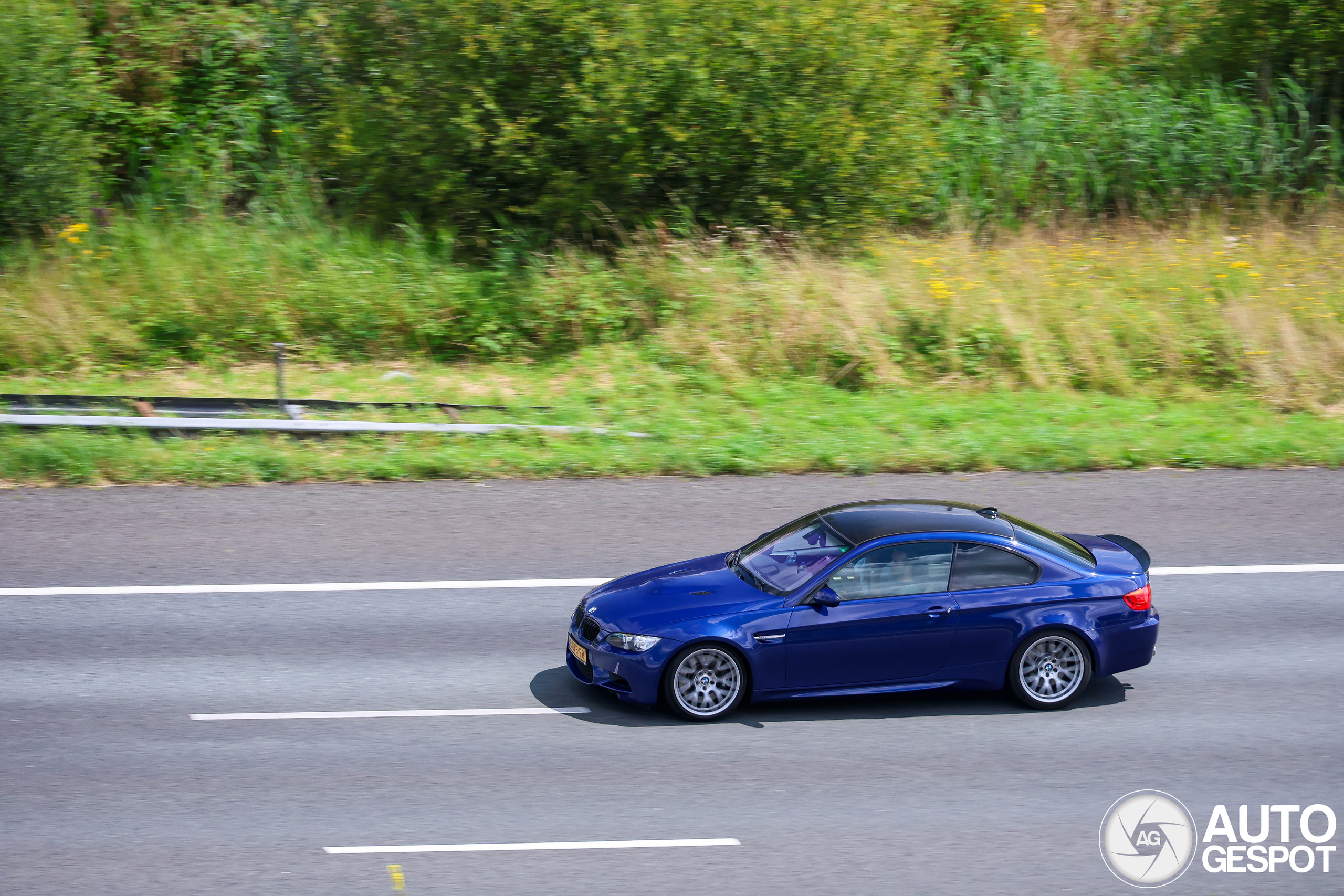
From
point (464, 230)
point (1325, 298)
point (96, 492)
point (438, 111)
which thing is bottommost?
point (96, 492)

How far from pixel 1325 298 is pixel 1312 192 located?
13.4 ft

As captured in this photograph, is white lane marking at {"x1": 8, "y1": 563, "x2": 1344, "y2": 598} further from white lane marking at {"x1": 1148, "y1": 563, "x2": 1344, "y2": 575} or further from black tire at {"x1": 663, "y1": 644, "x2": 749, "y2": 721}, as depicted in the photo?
black tire at {"x1": 663, "y1": 644, "x2": 749, "y2": 721}

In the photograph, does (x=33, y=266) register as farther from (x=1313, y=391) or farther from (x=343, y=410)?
(x=1313, y=391)

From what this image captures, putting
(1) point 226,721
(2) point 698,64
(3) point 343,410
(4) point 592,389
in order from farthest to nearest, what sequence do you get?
(2) point 698,64, (4) point 592,389, (3) point 343,410, (1) point 226,721

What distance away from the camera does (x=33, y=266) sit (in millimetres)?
16719

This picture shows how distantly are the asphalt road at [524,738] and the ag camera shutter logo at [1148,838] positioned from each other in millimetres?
65

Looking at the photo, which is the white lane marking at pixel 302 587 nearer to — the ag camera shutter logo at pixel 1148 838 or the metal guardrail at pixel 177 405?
the ag camera shutter logo at pixel 1148 838

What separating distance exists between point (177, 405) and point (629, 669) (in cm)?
837

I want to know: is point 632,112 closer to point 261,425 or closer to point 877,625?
point 261,425

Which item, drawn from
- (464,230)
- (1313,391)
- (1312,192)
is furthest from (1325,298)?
(464,230)

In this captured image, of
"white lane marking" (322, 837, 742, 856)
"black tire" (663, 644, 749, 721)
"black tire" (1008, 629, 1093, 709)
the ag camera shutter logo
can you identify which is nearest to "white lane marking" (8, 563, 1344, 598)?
"black tire" (663, 644, 749, 721)

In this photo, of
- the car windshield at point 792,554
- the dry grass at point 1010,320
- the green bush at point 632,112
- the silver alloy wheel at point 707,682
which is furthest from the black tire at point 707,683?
the green bush at point 632,112

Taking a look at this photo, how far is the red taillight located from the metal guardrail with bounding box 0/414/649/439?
6.56 meters

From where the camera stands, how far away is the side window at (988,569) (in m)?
7.48
